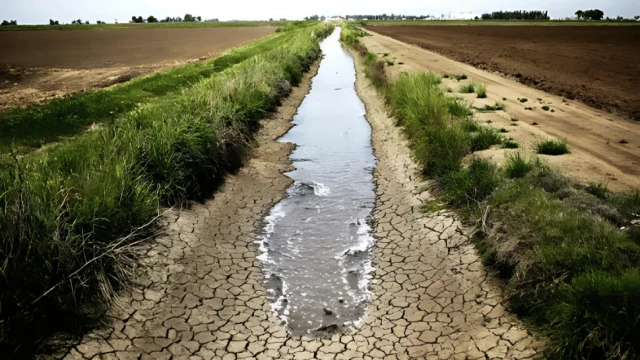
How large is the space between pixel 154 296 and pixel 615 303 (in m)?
4.28

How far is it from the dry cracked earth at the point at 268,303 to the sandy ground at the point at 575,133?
268 centimetres

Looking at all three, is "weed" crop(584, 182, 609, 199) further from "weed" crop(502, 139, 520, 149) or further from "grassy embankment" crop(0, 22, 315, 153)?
"grassy embankment" crop(0, 22, 315, 153)

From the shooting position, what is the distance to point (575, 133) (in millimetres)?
11711

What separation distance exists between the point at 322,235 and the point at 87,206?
3358 mm

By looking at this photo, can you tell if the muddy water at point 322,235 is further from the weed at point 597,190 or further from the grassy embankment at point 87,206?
the weed at point 597,190

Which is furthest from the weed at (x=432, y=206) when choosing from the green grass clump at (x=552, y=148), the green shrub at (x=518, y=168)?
the green grass clump at (x=552, y=148)

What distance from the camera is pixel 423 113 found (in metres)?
11.6

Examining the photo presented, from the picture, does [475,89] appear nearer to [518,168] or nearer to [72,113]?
[518,168]

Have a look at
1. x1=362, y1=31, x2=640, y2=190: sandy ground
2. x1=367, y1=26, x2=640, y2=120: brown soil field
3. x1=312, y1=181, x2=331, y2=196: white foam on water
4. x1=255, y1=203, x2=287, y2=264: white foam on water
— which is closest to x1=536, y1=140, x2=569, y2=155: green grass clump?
x1=362, y1=31, x2=640, y2=190: sandy ground

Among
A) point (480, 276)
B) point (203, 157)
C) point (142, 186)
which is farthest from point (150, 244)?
point (480, 276)

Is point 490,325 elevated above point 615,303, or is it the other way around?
point 615,303

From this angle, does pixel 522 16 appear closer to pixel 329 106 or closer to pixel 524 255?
pixel 329 106

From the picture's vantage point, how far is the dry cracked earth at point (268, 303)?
16.1 ft

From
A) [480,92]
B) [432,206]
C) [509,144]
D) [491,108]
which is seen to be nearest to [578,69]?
[480,92]
